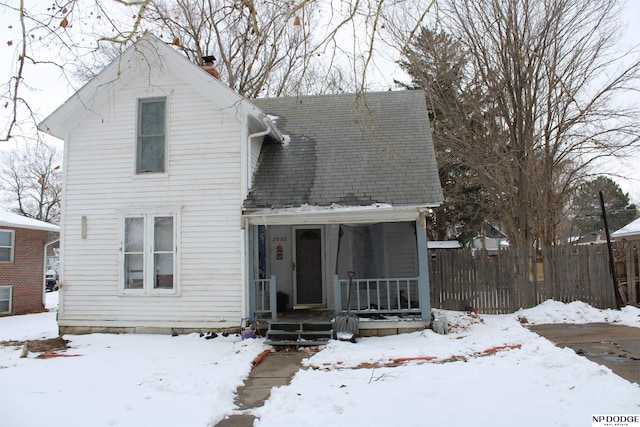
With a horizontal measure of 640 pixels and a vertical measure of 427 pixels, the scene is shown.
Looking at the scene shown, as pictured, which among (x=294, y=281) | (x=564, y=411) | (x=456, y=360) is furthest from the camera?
(x=294, y=281)

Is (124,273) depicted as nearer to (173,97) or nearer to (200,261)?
(200,261)

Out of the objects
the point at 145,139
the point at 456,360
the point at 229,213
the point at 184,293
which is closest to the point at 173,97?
the point at 145,139

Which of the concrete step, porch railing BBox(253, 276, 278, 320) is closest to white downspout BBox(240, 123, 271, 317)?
porch railing BBox(253, 276, 278, 320)

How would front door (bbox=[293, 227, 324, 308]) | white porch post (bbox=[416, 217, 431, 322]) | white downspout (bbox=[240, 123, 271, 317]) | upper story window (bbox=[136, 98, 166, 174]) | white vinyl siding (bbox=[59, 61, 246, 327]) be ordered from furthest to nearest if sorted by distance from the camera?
1. front door (bbox=[293, 227, 324, 308])
2. upper story window (bbox=[136, 98, 166, 174])
3. white vinyl siding (bbox=[59, 61, 246, 327])
4. white downspout (bbox=[240, 123, 271, 317])
5. white porch post (bbox=[416, 217, 431, 322])

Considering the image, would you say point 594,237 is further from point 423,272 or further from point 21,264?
point 21,264

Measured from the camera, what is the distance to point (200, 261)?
9.33 metres

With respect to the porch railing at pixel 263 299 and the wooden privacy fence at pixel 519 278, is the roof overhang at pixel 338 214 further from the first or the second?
the wooden privacy fence at pixel 519 278

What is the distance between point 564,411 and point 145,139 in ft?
29.5

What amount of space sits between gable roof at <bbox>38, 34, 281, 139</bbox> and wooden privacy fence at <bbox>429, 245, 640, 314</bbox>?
617 cm

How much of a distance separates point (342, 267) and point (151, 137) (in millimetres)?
5179

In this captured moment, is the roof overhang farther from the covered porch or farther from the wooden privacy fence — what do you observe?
the wooden privacy fence

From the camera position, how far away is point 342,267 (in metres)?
10.6

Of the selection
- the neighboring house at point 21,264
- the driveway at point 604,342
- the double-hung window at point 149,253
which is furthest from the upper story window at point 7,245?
the driveway at point 604,342

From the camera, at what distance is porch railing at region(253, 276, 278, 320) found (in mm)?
9023
